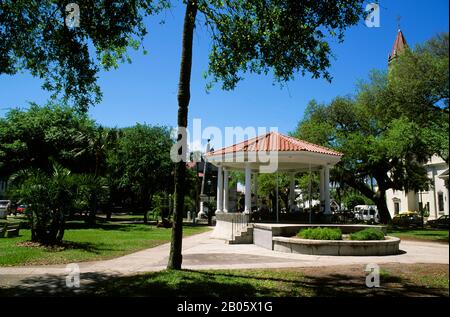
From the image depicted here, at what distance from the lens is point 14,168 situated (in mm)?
32500

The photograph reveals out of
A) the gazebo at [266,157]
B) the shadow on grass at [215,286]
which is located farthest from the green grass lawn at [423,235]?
the shadow on grass at [215,286]

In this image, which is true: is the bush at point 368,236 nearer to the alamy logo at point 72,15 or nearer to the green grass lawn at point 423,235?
the green grass lawn at point 423,235

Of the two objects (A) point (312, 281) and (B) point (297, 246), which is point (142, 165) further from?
(A) point (312, 281)

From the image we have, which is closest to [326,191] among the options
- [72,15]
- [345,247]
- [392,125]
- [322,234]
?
[322,234]

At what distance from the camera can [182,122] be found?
10719mm

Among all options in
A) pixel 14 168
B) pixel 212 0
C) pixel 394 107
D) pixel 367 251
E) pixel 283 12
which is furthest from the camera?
pixel 14 168

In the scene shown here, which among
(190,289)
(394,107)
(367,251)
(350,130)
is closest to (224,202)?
(367,251)

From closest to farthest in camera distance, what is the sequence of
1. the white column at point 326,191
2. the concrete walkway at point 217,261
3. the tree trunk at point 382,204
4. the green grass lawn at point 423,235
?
the concrete walkway at point 217,261 → the white column at point 326,191 → the green grass lawn at point 423,235 → the tree trunk at point 382,204

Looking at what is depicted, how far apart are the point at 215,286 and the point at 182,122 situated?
453cm

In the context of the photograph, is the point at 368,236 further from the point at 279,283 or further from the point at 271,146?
the point at 279,283

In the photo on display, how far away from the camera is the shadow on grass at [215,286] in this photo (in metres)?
7.84

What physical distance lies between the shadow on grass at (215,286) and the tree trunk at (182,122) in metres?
0.68

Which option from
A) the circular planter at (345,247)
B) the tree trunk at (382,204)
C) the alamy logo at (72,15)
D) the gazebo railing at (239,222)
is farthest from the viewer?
the tree trunk at (382,204)

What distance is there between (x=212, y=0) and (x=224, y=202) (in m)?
15.3
